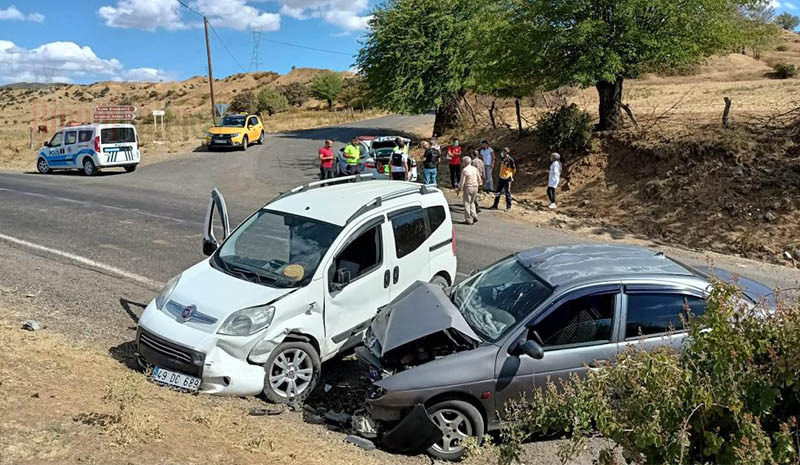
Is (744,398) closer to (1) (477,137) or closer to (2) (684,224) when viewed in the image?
(2) (684,224)

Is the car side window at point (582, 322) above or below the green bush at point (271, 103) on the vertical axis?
below

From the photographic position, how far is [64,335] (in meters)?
6.96

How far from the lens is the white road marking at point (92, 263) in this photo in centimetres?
923

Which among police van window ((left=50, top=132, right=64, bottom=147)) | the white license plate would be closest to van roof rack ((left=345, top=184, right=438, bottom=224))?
the white license plate

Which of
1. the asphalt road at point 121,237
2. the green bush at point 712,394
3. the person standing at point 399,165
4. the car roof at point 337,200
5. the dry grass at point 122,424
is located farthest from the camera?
the person standing at point 399,165

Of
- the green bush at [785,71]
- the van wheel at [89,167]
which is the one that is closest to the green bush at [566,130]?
the van wheel at [89,167]

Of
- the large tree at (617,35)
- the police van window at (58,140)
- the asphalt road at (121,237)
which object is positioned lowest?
the asphalt road at (121,237)

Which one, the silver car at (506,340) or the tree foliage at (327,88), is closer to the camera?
the silver car at (506,340)

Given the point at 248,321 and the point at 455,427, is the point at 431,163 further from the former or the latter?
the point at 455,427

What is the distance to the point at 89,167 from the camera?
2283 centimetres

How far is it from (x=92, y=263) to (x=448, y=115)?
73.6 ft

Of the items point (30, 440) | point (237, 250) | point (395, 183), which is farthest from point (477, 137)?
point (30, 440)

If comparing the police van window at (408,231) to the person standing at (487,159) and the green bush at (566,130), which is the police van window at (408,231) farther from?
the green bush at (566,130)

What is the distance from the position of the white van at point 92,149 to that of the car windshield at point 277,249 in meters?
18.4
